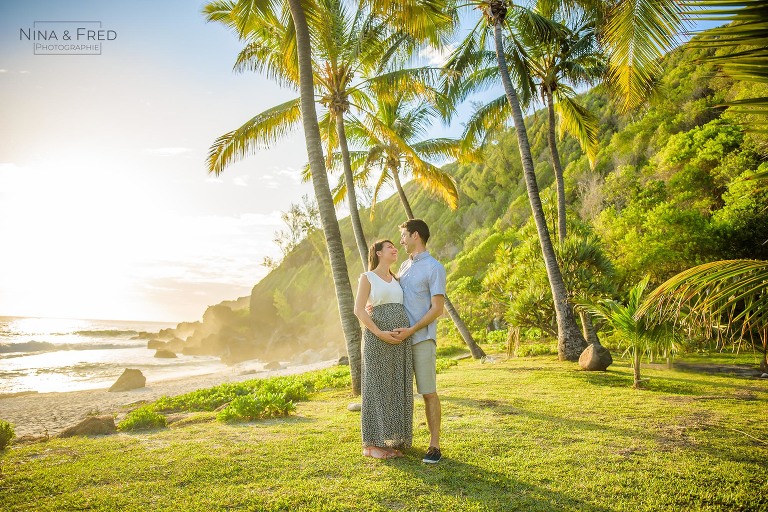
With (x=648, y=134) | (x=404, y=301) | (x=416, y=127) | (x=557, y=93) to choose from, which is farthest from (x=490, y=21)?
(x=648, y=134)

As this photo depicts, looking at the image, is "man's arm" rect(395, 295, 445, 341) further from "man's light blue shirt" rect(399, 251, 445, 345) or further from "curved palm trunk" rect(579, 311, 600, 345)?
"curved palm trunk" rect(579, 311, 600, 345)

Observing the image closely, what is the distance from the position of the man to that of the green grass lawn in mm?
421

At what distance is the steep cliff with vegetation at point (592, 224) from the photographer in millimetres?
12875

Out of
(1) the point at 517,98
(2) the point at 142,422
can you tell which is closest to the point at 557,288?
(1) the point at 517,98

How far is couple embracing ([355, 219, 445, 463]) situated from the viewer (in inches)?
148

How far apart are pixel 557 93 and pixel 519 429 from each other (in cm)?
1248

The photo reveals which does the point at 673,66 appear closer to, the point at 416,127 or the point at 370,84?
the point at 416,127

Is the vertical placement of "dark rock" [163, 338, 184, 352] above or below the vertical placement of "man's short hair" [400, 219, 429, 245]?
below

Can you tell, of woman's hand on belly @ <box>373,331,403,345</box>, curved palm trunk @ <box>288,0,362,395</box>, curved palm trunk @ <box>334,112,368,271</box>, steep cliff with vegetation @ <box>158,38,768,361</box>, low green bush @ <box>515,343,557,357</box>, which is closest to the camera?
woman's hand on belly @ <box>373,331,403,345</box>

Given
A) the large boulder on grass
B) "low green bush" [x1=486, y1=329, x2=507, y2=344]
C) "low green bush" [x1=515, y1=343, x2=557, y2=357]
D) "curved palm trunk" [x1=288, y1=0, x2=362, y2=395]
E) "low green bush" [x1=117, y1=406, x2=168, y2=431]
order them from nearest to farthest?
"low green bush" [x1=117, y1=406, x2=168, y2=431], "curved palm trunk" [x1=288, y1=0, x2=362, y2=395], the large boulder on grass, "low green bush" [x1=515, y1=343, x2=557, y2=357], "low green bush" [x1=486, y1=329, x2=507, y2=344]

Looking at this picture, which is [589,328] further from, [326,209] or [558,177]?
[326,209]

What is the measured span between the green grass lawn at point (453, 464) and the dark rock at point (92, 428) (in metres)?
0.38

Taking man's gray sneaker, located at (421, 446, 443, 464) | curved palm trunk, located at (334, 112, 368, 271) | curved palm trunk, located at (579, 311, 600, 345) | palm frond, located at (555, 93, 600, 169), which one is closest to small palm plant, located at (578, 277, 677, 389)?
man's gray sneaker, located at (421, 446, 443, 464)

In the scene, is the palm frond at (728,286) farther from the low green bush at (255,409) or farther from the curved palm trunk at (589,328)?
the curved palm trunk at (589,328)
